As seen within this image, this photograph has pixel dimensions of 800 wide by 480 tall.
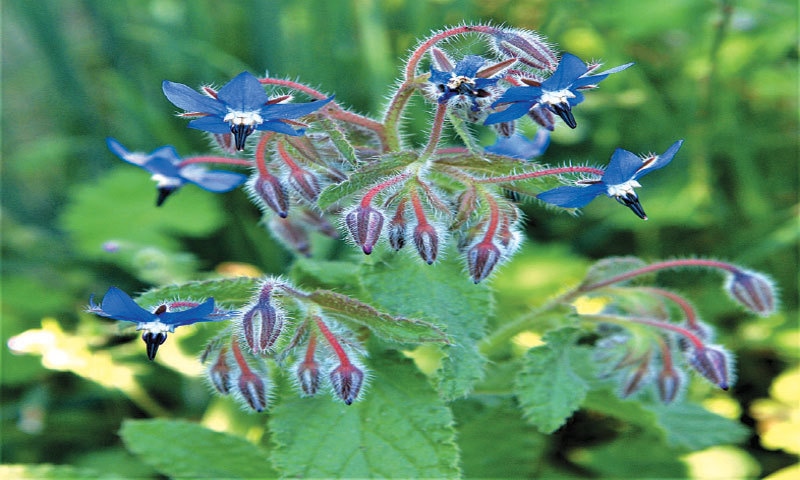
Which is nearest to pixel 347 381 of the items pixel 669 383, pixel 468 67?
pixel 468 67

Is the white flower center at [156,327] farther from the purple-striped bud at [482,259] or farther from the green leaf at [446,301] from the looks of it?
the purple-striped bud at [482,259]

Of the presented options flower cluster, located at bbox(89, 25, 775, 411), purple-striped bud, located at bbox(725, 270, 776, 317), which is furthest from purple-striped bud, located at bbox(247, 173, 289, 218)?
purple-striped bud, located at bbox(725, 270, 776, 317)

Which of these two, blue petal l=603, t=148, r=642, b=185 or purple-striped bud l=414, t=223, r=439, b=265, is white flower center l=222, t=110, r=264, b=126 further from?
blue petal l=603, t=148, r=642, b=185

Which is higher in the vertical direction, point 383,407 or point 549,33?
point 549,33

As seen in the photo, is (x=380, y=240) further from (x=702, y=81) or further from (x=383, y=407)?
(x=702, y=81)

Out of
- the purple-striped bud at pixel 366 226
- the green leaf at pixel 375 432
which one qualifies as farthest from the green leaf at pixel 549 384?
the purple-striped bud at pixel 366 226

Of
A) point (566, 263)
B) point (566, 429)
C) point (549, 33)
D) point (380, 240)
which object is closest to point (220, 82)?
point (549, 33)

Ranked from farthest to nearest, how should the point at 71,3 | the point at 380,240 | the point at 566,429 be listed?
the point at 71,3 < the point at 566,429 < the point at 380,240
